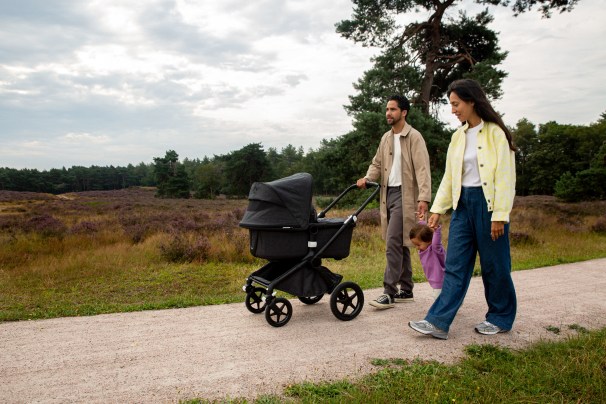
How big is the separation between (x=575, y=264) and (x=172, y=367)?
7837 millimetres

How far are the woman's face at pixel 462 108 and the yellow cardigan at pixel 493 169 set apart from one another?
11 cm

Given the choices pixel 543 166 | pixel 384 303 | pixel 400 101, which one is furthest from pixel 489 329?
pixel 543 166

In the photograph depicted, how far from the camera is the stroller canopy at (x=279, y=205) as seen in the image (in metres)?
4.62

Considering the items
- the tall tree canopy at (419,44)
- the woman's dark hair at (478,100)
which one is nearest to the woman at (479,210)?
the woman's dark hair at (478,100)

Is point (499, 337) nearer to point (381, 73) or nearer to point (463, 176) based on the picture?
point (463, 176)

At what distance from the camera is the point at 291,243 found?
475 cm

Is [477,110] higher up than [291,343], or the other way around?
[477,110]

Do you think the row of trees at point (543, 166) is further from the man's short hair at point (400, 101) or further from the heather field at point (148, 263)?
the man's short hair at point (400, 101)

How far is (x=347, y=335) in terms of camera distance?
4.46 m

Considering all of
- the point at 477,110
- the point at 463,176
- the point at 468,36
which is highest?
the point at 468,36

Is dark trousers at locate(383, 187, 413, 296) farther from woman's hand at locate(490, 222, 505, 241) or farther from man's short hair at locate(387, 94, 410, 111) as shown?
woman's hand at locate(490, 222, 505, 241)

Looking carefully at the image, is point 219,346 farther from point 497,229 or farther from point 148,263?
point 148,263

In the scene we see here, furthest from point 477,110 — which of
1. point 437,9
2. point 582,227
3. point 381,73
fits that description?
point 437,9

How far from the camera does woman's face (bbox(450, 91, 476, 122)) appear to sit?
4.38 m
